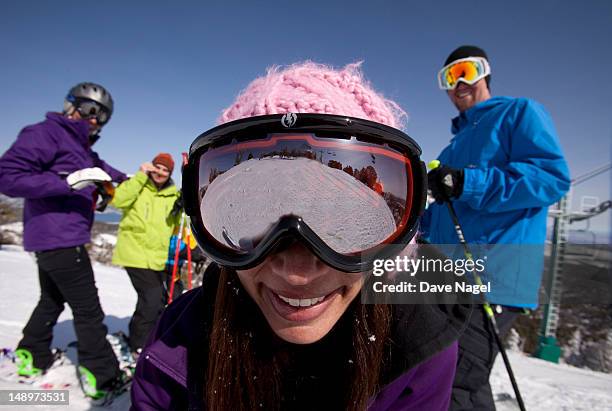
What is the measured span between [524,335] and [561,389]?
9.85 ft

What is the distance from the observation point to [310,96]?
1.14 metres

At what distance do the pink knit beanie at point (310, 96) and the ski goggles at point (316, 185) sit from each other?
108 millimetres

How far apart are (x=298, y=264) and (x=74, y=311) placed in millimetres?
2634

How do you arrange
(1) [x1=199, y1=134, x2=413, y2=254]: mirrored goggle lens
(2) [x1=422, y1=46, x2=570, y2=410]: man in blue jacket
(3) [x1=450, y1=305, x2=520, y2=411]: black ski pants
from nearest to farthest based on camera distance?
(1) [x1=199, y1=134, x2=413, y2=254]: mirrored goggle lens, (3) [x1=450, y1=305, x2=520, y2=411]: black ski pants, (2) [x1=422, y1=46, x2=570, y2=410]: man in blue jacket

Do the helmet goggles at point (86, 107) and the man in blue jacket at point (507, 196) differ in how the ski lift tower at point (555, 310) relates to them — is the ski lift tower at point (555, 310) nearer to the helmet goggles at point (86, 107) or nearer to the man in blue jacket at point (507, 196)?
the man in blue jacket at point (507, 196)

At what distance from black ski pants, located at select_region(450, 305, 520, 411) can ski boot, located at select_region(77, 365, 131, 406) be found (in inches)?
110

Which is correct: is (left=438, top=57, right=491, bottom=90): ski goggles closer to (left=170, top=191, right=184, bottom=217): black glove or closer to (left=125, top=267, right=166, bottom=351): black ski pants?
(left=170, top=191, right=184, bottom=217): black glove

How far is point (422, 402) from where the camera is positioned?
1.16 m

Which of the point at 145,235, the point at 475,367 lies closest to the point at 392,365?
the point at 475,367

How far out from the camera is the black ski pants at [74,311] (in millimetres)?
2564

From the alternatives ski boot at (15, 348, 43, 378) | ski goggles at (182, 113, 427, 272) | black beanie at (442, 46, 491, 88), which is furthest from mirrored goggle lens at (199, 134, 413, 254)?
ski boot at (15, 348, 43, 378)

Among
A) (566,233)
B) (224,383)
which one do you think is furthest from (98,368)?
(566,233)

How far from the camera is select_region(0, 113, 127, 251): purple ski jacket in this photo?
2350mm

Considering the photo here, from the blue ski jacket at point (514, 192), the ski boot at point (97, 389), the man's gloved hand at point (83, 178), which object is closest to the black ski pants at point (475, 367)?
the blue ski jacket at point (514, 192)
